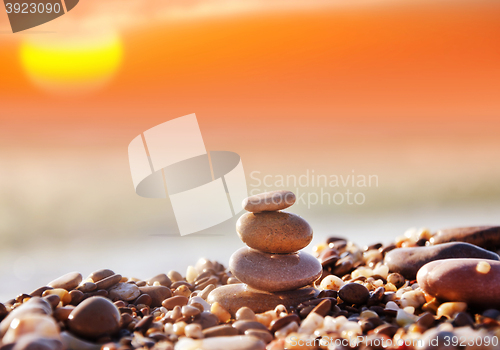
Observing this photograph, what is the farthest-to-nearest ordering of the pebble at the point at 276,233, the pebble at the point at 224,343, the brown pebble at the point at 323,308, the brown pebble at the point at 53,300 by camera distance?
1. the pebble at the point at 276,233
2. the brown pebble at the point at 53,300
3. the brown pebble at the point at 323,308
4. the pebble at the point at 224,343

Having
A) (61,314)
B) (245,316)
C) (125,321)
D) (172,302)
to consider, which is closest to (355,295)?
(245,316)

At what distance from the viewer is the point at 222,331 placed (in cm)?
211

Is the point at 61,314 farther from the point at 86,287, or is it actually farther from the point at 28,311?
the point at 86,287

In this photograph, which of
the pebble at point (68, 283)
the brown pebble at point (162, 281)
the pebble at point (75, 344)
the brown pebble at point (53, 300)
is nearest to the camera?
the pebble at point (75, 344)

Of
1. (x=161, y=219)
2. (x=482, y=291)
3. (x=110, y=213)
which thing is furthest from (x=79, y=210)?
(x=482, y=291)

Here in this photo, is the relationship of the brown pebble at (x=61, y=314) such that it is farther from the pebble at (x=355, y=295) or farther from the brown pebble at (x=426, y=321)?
the brown pebble at (x=426, y=321)

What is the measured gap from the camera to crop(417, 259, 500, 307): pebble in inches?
92.5

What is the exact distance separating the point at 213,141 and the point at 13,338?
258 inches

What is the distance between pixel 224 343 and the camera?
1.92 metres

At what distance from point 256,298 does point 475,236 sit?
8.17 ft

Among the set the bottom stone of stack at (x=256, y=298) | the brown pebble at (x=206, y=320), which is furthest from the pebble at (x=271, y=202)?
the brown pebble at (x=206, y=320)

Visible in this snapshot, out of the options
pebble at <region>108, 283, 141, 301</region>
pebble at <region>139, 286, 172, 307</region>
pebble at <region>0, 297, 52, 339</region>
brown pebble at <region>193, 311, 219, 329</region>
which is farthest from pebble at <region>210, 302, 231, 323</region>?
pebble at <region>0, 297, 52, 339</region>

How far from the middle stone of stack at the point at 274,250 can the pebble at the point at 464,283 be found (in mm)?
834

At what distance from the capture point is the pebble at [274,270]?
9.37ft
